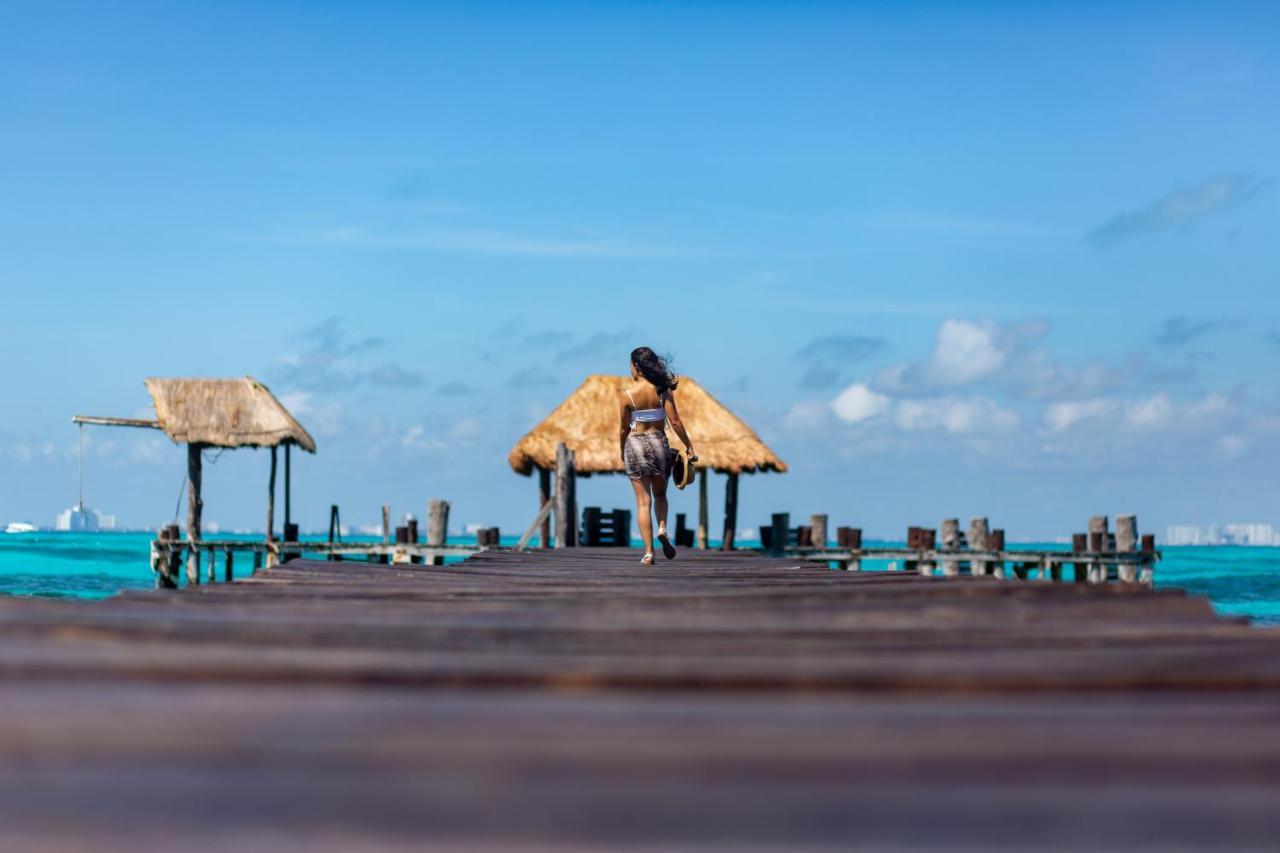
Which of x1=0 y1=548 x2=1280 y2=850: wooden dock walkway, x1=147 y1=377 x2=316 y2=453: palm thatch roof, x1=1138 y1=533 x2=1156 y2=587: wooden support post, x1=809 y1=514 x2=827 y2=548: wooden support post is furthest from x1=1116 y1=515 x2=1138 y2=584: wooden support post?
x1=0 y1=548 x2=1280 y2=850: wooden dock walkway

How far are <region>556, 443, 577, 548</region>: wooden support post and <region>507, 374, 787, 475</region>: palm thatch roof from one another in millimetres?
3552

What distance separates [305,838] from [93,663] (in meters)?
1.38

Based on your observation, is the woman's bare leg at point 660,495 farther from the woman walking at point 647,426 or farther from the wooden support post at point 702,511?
the wooden support post at point 702,511

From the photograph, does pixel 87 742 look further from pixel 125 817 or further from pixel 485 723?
pixel 485 723

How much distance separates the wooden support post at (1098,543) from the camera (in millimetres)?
27359

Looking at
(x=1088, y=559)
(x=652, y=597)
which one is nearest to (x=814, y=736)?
(x=652, y=597)

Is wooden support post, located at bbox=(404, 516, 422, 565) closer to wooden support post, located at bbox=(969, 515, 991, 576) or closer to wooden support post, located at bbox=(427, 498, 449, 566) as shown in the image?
wooden support post, located at bbox=(427, 498, 449, 566)

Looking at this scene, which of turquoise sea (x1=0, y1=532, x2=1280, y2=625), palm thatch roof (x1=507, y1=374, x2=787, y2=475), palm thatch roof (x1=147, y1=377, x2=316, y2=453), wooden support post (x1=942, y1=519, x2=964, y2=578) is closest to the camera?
palm thatch roof (x1=507, y1=374, x2=787, y2=475)

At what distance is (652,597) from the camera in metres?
5.02

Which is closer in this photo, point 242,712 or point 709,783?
point 709,783

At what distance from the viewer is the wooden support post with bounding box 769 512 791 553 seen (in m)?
24.7

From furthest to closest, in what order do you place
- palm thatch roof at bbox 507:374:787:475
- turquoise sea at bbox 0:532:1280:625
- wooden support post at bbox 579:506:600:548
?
turquoise sea at bbox 0:532:1280:625
palm thatch roof at bbox 507:374:787:475
wooden support post at bbox 579:506:600:548

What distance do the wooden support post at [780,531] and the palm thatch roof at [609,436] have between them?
1143mm

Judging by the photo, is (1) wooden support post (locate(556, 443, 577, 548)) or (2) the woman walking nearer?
(2) the woman walking
